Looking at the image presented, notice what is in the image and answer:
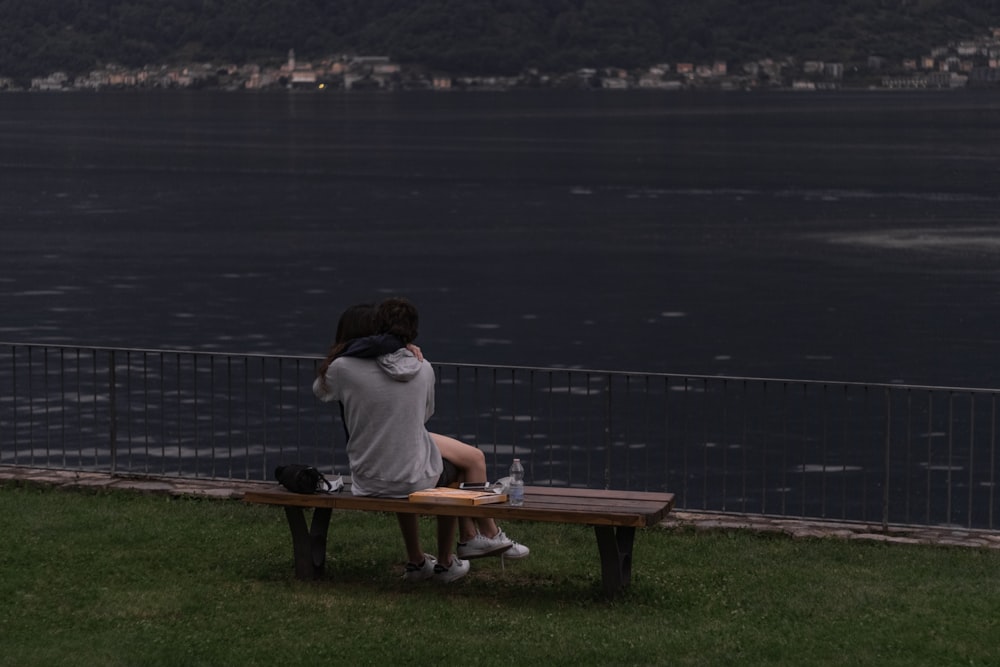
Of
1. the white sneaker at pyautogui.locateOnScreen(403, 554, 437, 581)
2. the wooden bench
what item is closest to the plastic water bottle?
the wooden bench

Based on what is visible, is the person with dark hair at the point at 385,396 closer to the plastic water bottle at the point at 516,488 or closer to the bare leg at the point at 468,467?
the bare leg at the point at 468,467

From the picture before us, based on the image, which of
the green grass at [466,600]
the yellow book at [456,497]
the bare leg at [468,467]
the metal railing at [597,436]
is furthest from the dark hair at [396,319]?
the metal railing at [597,436]

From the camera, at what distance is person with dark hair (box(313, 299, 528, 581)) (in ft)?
32.3

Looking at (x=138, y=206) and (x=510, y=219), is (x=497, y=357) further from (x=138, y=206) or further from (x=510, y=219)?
(x=138, y=206)

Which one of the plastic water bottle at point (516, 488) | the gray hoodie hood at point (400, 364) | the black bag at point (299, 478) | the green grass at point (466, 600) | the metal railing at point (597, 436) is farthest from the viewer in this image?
the metal railing at point (597, 436)

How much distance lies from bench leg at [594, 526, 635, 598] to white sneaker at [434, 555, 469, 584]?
88 cm

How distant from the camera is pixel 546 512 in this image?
9.52 meters

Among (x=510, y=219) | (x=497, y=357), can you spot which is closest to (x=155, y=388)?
(x=497, y=357)

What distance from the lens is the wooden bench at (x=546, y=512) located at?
951 cm

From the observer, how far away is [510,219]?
75938mm

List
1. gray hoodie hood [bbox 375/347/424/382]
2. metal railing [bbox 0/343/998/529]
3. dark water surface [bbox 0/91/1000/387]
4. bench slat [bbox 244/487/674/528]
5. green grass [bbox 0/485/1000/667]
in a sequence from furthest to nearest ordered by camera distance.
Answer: dark water surface [bbox 0/91/1000/387], metal railing [bbox 0/343/998/529], gray hoodie hood [bbox 375/347/424/382], bench slat [bbox 244/487/674/528], green grass [bbox 0/485/1000/667]

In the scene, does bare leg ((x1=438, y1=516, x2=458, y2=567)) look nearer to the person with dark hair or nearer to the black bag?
the person with dark hair

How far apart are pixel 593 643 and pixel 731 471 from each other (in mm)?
20777

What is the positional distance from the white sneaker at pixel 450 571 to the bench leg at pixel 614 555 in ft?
2.88
